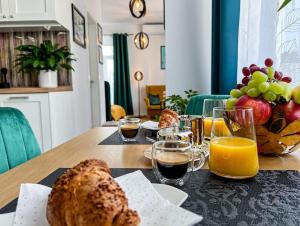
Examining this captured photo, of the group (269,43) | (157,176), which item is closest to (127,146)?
(157,176)

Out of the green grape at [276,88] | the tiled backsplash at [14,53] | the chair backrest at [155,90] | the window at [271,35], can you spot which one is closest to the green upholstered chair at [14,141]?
the green grape at [276,88]

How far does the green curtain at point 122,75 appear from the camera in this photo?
26.0ft

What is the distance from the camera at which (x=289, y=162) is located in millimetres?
765

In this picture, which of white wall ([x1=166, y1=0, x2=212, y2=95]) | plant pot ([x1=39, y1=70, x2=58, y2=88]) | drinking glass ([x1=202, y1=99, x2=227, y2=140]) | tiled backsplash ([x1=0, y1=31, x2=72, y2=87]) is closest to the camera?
drinking glass ([x1=202, y1=99, x2=227, y2=140])

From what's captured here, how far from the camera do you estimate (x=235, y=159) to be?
0.62 metres

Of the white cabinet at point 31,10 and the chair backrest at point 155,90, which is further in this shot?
the chair backrest at point 155,90

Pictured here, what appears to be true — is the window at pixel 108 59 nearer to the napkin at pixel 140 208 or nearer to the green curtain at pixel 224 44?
the green curtain at pixel 224 44

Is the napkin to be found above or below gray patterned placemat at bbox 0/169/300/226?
above

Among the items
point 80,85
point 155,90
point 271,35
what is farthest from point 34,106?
point 155,90

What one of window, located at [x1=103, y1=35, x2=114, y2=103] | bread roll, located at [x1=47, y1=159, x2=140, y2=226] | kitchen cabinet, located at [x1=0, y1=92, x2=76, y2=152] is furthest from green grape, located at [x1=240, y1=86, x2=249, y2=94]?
window, located at [x1=103, y1=35, x2=114, y2=103]

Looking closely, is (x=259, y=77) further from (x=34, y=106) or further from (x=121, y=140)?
(x=34, y=106)

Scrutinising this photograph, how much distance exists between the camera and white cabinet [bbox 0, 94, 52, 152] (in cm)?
255

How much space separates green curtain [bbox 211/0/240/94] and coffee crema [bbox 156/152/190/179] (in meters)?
1.72

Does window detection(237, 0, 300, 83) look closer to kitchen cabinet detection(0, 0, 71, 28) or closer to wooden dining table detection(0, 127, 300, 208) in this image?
wooden dining table detection(0, 127, 300, 208)
